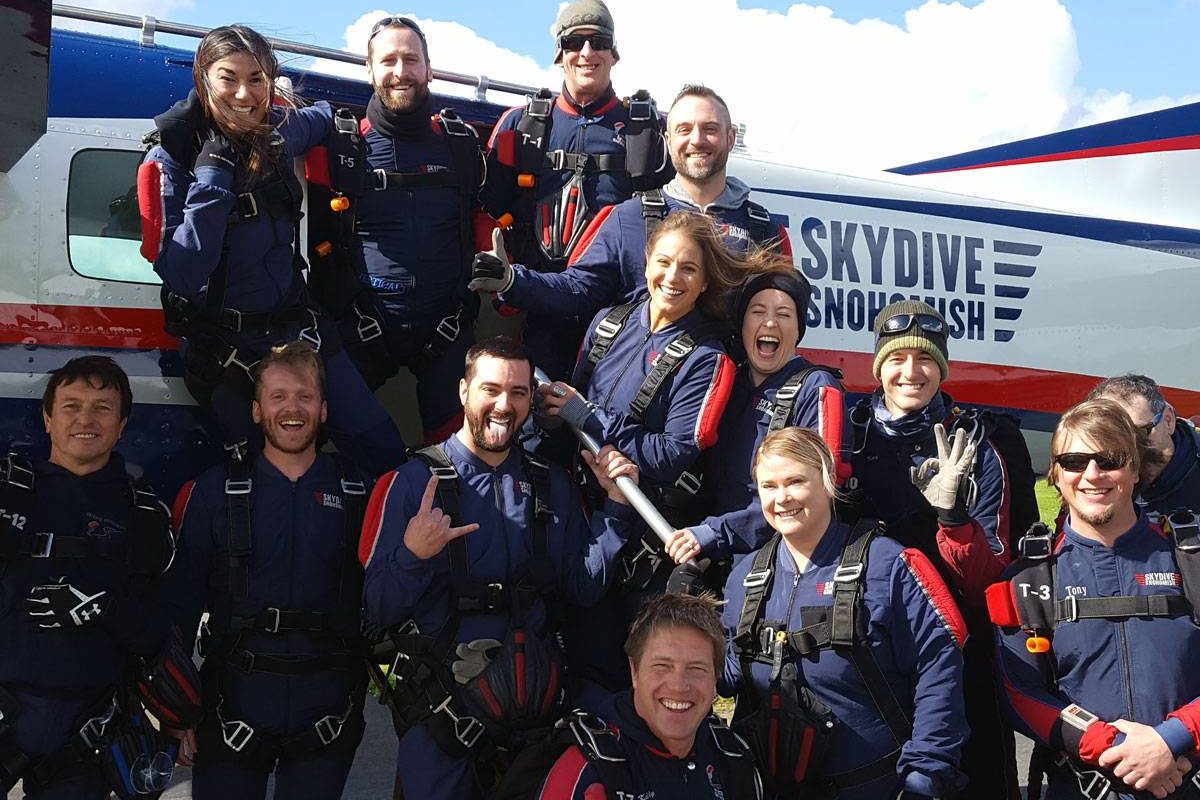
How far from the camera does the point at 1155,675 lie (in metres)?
3.39

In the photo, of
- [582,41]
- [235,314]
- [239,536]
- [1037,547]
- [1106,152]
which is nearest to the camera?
[1037,547]

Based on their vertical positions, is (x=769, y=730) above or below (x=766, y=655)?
below

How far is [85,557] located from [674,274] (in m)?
2.38

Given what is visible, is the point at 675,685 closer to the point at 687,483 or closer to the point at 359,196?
the point at 687,483

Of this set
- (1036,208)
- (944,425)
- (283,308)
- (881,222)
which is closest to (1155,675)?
(944,425)

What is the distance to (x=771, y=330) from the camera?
425 cm


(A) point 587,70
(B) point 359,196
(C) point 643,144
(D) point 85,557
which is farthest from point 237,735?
(A) point 587,70

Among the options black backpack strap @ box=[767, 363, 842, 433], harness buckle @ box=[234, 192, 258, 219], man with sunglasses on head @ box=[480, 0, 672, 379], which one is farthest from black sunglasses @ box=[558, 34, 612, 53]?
black backpack strap @ box=[767, 363, 842, 433]

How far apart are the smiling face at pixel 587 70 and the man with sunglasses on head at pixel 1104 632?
272 cm

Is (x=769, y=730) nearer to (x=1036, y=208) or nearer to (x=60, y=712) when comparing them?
(x=60, y=712)

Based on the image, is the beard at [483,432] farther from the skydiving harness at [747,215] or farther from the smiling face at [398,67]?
the smiling face at [398,67]

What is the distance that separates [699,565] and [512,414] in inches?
34.7

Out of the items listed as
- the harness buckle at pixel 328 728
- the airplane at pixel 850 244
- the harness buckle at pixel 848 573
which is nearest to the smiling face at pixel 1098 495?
the harness buckle at pixel 848 573

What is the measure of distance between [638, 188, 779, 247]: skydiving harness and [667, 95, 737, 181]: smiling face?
0.59 feet
